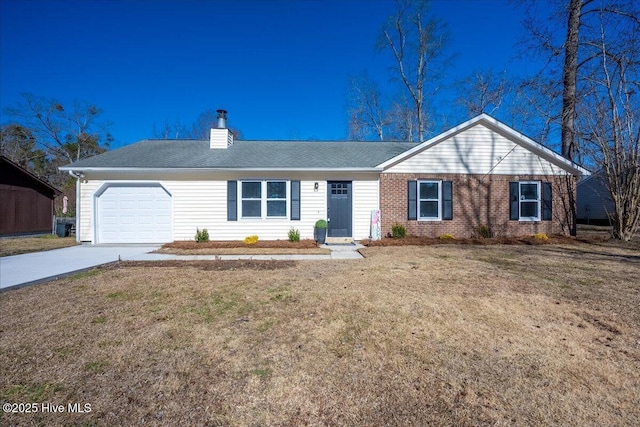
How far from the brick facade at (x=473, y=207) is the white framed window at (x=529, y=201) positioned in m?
0.22

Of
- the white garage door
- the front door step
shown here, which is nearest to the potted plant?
the front door step

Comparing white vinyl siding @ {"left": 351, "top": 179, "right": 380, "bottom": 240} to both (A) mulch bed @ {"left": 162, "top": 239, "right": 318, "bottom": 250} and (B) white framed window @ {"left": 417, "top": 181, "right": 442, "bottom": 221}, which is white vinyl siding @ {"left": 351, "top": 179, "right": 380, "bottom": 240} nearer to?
(B) white framed window @ {"left": 417, "top": 181, "right": 442, "bottom": 221}

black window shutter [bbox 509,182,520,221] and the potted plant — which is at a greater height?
black window shutter [bbox 509,182,520,221]

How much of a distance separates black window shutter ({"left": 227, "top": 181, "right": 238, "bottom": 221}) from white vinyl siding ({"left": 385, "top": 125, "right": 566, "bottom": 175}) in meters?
6.96

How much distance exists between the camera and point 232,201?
37.4 feet

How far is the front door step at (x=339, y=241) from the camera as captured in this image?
11117 mm

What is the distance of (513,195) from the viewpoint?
1193cm

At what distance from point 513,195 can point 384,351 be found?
11512mm

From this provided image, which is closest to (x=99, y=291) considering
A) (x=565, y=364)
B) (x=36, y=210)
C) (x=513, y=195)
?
(x=565, y=364)

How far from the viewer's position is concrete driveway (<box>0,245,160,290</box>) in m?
6.18

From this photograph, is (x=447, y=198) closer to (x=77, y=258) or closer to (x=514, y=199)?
(x=514, y=199)

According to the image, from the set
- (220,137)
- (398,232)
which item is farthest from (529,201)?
(220,137)

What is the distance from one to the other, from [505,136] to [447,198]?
11.3ft

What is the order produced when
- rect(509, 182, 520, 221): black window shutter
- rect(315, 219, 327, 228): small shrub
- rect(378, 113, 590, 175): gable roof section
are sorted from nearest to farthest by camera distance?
rect(315, 219, 327, 228): small shrub, rect(378, 113, 590, 175): gable roof section, rect(509, 182, 520, 221): black window shutter
